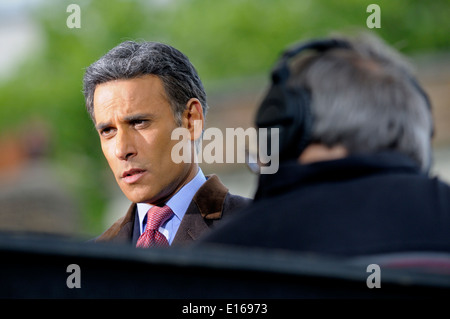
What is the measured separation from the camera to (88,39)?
2395 cm

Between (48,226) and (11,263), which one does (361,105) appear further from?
(48,226)

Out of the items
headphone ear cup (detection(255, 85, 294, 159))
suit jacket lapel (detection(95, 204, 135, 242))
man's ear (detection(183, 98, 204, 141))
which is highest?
man's ear (detection(183, 98, 204, 141))

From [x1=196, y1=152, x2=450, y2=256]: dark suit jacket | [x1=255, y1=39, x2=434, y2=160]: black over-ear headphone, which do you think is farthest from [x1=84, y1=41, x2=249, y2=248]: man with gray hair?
[x1=196, y1=152, x2=450, y2=256]: dark suit jacket

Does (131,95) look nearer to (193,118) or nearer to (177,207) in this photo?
(193,118)

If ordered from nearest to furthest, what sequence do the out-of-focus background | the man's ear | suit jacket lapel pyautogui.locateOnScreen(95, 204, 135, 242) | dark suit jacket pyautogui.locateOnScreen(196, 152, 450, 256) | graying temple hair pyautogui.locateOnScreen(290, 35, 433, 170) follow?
dark suit jacket pyautogui.locateOnScreen(196, 152, 450, 256)
graying temple hair pyautogui.locateOnScreen(290, 35, 433, 170)
the man's ear
suit jacket lapel pyautogui.locateOnScreen(95, 204, 135, 242)
the out-of-focus background

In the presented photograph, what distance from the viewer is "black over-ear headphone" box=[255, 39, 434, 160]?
2191mm

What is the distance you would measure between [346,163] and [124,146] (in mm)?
784

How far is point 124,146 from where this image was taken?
256 centimetres

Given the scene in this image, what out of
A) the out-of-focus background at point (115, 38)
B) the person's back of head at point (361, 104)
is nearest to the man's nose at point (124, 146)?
the person's back of head at point (361, 104)

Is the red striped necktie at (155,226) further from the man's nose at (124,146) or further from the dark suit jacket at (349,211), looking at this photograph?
the dark suit jacket at (349,211)

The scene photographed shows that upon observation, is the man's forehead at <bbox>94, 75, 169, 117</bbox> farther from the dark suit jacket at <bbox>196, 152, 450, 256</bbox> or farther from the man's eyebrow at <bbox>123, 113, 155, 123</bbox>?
the dark suit jacket at <bbox>196, 152, 450, 256</bbox>

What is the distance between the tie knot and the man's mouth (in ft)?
0.56

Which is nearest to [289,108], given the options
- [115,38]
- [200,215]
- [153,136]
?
[153,136]
